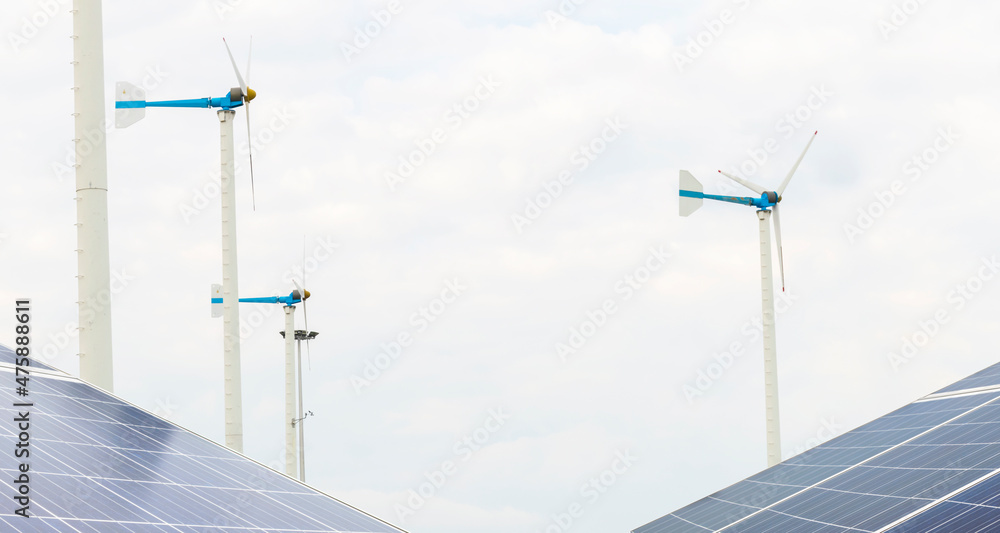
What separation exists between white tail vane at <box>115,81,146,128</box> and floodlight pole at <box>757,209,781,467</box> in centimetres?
2405

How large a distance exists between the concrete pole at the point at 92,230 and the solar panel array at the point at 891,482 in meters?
16.0

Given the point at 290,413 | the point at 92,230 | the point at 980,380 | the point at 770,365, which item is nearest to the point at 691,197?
Answer: the point at 770,365

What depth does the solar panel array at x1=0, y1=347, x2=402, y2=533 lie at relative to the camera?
12.8 m

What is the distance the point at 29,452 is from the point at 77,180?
16707 mm

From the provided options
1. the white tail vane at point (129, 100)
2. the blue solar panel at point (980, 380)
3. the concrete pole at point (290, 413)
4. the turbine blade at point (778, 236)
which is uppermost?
the white tail vane at point (129, 100)

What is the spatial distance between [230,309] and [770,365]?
20.3 m

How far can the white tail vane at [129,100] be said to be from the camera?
118ft

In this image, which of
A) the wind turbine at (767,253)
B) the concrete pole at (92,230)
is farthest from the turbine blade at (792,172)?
the concrete pole at (92,230)

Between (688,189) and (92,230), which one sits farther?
(688,189)

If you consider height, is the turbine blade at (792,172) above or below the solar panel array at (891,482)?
above

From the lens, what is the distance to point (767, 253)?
4041 centimetres

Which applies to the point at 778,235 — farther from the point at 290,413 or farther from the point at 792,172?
the point at 290,413

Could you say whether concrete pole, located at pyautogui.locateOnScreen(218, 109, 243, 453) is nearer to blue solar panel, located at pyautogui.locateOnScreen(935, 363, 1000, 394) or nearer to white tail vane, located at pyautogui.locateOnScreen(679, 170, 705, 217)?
white tail vane, located at pyautogui.locateOnScreen(679, 170, 705, 217)

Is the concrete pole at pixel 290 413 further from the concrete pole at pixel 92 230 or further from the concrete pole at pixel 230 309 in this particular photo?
the concrete pole at pixel 92 230
